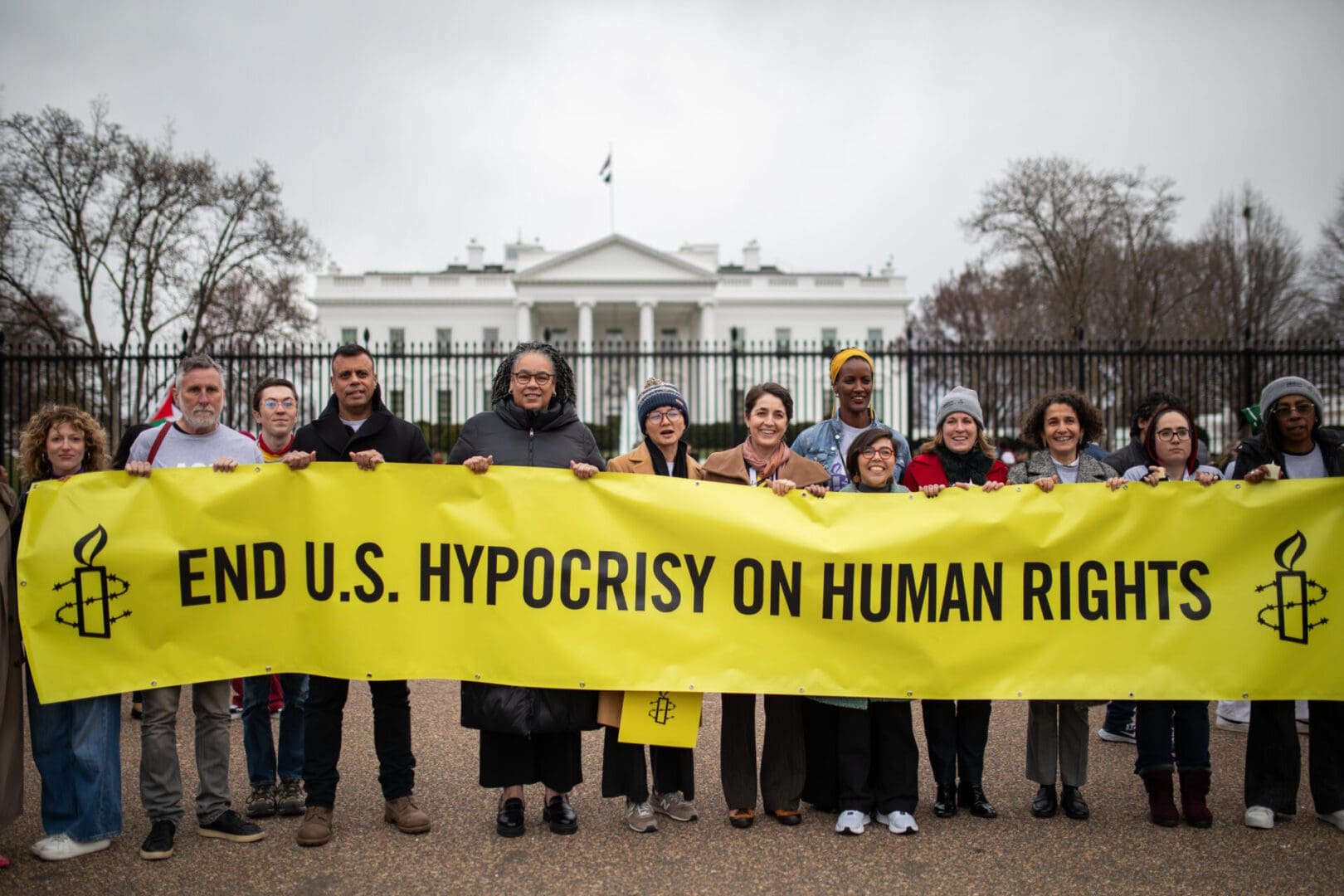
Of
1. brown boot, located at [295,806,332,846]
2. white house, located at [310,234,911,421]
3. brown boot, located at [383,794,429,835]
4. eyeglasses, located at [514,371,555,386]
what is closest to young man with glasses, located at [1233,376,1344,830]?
eyeglasses, located at [514,371,555,386]

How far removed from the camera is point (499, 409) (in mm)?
4305

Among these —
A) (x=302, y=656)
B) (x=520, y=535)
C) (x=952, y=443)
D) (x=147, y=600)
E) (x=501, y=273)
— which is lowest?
(x=302, y=656)

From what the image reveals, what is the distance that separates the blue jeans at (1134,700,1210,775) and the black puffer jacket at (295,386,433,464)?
365 centimetres

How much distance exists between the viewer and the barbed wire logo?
403 cm

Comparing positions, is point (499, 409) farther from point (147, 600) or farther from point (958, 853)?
point (958, 853)

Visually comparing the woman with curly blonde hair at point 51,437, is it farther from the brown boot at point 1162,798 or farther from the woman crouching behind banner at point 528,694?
the brown boot at point 1162,798

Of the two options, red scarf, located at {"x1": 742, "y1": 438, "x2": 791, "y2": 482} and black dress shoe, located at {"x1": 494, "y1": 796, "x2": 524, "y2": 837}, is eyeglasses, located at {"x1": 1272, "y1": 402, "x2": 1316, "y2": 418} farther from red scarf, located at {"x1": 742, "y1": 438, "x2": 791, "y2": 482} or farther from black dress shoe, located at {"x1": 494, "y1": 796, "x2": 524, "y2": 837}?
black dress shoe, located at {"x1": 494, "y1": 796, "x2": 524, "y2": 837}

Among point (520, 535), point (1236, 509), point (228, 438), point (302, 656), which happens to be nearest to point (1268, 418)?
point (1236, 509)

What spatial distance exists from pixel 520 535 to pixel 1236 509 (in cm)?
340

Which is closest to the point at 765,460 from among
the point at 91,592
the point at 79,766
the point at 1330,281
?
the point at 91,592

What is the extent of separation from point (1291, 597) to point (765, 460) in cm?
255

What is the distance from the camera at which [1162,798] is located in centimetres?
411

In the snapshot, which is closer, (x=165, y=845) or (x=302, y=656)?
(x=165, y=845)

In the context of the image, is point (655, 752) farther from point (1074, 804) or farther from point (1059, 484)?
point (1059, 484)
